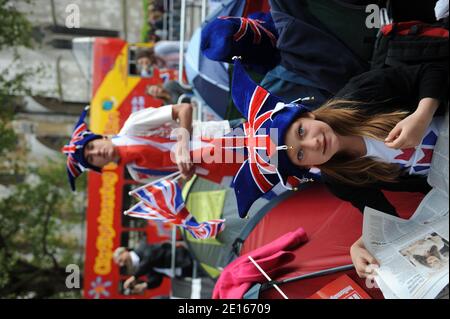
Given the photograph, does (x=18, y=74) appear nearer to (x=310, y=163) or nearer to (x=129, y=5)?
(x=129, y=5)

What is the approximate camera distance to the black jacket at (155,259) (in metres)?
3.18

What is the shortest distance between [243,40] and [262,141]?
53 cm

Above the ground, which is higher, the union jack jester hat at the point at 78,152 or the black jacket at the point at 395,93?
the black jacket at the point at 395,93

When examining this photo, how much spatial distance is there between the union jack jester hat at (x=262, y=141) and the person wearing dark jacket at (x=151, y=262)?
204 centimetres

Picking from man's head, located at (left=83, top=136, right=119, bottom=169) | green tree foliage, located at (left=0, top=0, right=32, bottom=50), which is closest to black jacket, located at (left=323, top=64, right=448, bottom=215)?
man's head, located at (left=83, top=136, right=119, bottom=169)

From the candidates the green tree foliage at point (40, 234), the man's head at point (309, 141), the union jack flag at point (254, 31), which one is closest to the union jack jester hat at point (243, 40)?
the union jack flag at point (254, 31)

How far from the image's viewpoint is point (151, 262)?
10.9 feet

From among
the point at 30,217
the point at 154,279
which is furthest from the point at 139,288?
the point at 30,217

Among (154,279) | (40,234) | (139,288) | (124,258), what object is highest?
(124,258)

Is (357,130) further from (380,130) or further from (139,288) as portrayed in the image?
(139,288)

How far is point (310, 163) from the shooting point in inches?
46.1

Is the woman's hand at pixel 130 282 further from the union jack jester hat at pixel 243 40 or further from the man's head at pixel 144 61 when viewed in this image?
the union jack jester hat at pixel 243 40
